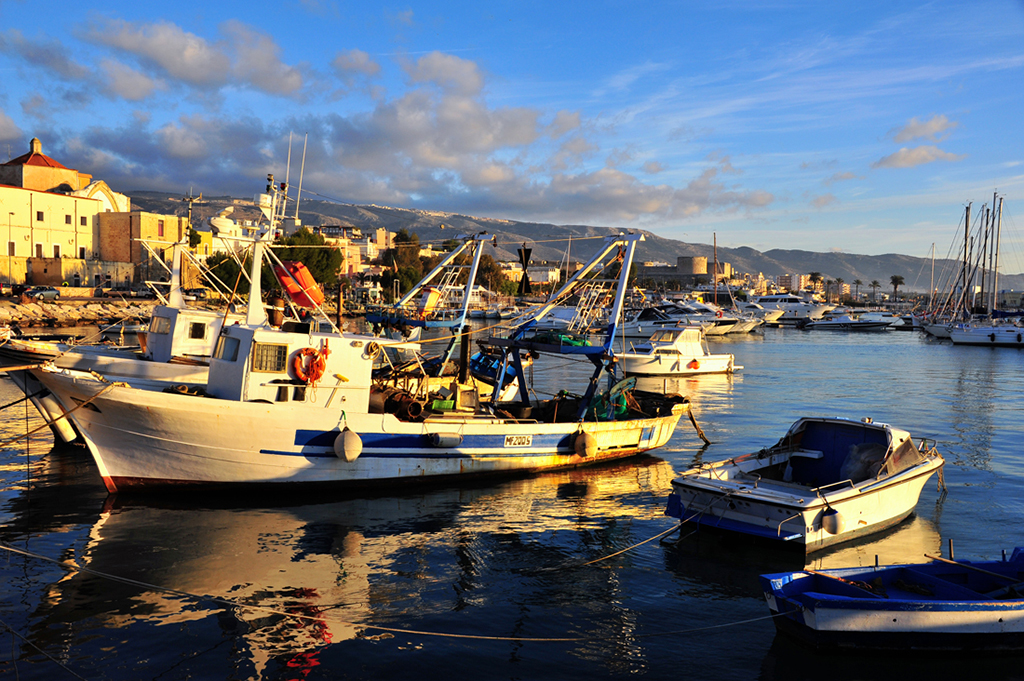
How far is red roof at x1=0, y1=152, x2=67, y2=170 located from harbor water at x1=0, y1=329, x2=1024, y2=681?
92992 mm

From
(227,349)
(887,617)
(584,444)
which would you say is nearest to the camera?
(887,617)

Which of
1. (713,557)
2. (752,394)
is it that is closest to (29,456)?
(713,557)

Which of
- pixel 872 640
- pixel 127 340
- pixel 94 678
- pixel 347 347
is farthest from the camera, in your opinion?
pixel 127 340

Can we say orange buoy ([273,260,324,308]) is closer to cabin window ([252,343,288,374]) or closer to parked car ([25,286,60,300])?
cabin window ([252,343,288,374])

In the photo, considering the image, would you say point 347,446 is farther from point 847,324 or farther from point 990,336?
point 847,324

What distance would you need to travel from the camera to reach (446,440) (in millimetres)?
17906

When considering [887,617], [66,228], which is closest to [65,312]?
[66,228]

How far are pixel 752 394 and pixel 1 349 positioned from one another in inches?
1291

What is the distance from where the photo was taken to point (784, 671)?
9609 mm

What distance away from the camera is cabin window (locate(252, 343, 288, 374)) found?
1656 cm

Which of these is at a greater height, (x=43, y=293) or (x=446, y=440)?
(x=43, y=293)

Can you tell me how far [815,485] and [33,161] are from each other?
4366 inches

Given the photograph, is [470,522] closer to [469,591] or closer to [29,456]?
[469,591]

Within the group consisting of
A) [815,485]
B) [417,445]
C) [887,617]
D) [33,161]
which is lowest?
[887,617]
